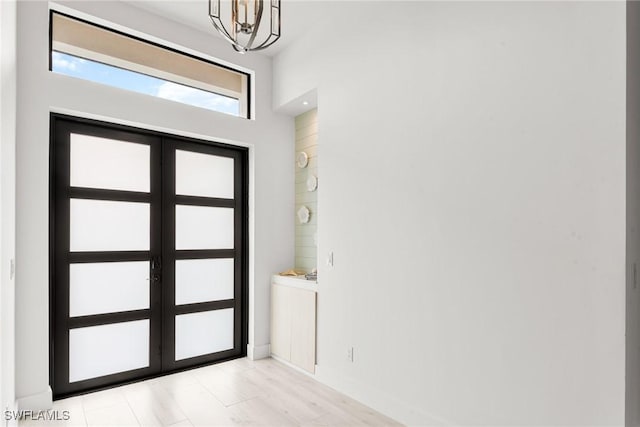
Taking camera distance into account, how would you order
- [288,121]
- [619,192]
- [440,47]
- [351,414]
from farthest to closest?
1. [288,121]
2. [351,414]
3. [440,47]
4. [619,192]

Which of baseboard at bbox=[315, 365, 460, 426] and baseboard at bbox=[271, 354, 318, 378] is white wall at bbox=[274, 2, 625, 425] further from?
baseboard at bbox=[271, 354, 318, 378]

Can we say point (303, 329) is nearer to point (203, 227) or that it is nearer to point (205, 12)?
point (203, 227)

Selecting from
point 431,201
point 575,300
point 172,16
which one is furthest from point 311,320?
point 172,16

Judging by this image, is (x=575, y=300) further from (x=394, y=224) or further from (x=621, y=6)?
(x=621, y=6)

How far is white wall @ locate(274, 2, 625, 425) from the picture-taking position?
5.80 feet

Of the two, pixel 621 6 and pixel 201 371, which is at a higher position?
pixel 621 6

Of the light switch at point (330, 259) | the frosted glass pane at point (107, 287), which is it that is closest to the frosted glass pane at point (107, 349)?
the frosted glass pane at point (107, 287)

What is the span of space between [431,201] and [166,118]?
101 inches

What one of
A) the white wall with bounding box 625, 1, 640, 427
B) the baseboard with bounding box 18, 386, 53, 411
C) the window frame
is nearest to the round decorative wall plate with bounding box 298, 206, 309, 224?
the window frame

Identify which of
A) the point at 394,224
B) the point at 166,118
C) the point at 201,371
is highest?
the point at 166,118

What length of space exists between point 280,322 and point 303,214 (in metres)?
1.21

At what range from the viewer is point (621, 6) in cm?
170

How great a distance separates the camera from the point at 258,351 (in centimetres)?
400

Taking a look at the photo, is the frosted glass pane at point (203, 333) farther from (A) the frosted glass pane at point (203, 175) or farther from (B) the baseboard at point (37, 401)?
(A) the frosted glass pane at point (203, 175)
